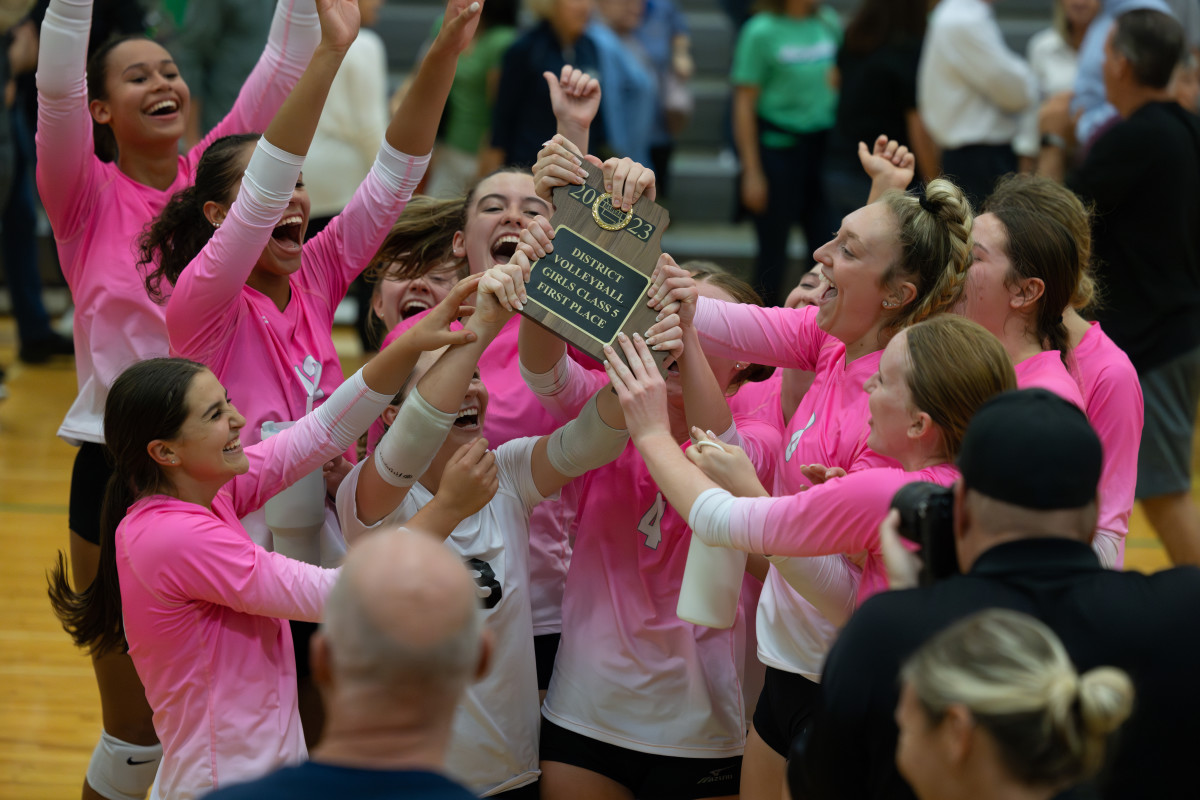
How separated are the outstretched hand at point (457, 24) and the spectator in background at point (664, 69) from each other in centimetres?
473

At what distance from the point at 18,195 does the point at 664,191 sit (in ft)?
11.8

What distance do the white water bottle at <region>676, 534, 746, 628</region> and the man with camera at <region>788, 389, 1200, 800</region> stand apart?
555 millimetres

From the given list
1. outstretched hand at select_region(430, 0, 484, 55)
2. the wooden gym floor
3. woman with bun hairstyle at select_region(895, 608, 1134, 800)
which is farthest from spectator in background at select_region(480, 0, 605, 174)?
woman with bun hairstyle at select_region(895, 608, 1134, 800)

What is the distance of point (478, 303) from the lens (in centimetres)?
220

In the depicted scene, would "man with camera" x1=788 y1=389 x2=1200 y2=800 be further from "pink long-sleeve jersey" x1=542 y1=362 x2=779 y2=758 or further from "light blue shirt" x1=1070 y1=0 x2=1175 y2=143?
"light blue shirt" x1=1070 y1=0 x2=1175 y2=143

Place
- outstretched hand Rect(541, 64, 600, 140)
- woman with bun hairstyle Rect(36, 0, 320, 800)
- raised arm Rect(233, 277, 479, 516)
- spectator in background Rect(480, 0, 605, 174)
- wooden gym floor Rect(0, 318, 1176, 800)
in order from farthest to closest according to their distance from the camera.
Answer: spectator in background Rect(480, 0, 605, 174) < wooden gym floor Rect(0, 318, 1176, 800) < woman with bun hairstyle Rect(36, 0, 320, 800) < outstretched hand Rect(541, 64, 600, 140) < raised arm Rect(233, 277, 479, 516)

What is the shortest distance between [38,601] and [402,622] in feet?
11.2

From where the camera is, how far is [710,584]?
6.86 feet

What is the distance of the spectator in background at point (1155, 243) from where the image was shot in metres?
3.89

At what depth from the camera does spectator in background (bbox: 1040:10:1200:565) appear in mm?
3895

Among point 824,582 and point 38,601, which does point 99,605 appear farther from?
point 38,601

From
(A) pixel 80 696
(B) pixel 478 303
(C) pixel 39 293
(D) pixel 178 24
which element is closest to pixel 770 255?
(D) pixel 178 24

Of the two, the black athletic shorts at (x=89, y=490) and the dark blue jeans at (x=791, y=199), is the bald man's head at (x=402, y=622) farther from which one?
the dark blue jeans at (x=791, y=199)

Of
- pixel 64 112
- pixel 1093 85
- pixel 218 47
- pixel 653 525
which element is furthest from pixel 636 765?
pixel 218 47
